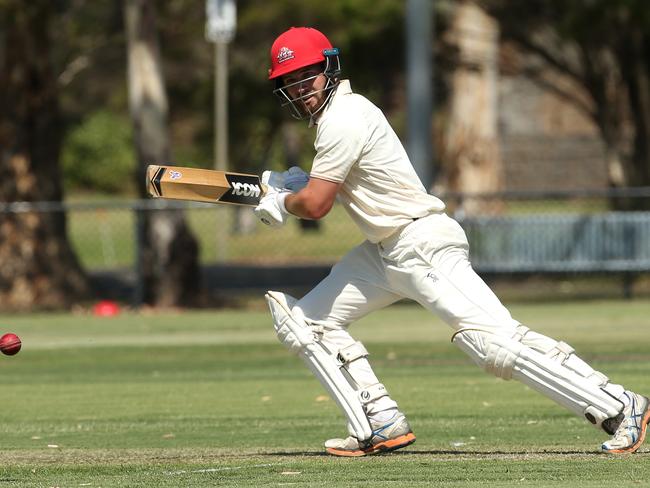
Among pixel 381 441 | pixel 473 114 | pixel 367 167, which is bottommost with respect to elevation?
pixel 381 441

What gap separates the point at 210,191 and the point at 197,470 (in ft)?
4.62

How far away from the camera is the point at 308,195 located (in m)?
7.49

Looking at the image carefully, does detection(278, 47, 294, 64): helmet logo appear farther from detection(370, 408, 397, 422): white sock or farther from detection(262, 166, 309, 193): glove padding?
detection(370, 408, 397, 422): white sock

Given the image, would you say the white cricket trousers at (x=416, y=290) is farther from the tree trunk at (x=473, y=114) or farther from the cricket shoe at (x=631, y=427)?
the tree trunk at (x=473, y=114)

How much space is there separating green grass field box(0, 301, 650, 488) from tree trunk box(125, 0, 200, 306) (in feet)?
11.2

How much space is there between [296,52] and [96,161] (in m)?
49.1

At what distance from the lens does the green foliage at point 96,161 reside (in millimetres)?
55781

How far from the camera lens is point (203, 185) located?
7715mm

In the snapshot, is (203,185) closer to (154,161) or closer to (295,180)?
(295,180)

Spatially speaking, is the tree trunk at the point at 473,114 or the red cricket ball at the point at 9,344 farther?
the tree trunk at the point at 473,114

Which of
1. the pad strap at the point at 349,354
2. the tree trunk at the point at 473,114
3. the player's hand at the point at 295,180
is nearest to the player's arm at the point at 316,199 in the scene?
the player's hand at the point at 295,180

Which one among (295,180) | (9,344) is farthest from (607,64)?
(9,344)

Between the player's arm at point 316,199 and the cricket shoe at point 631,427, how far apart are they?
1.74 meters

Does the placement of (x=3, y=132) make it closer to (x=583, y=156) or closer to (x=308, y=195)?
(x=308, y=195)
